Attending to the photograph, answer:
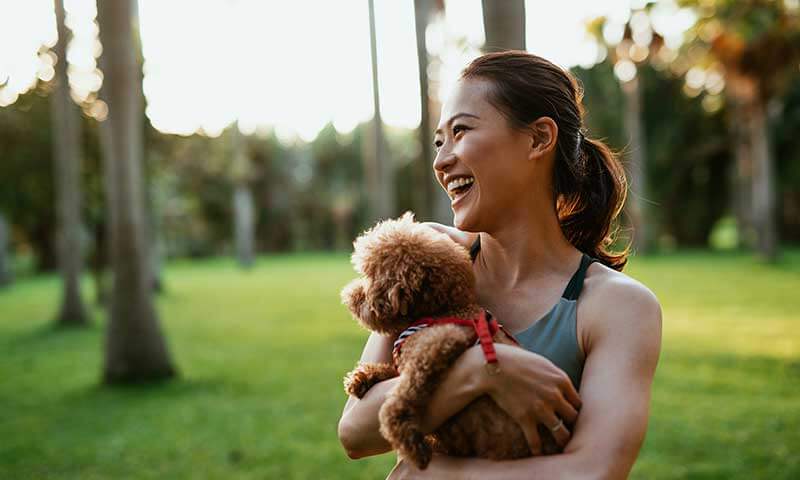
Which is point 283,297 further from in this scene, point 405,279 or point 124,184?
point 405,279

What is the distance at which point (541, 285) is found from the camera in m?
2.23

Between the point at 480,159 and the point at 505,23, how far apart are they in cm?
290

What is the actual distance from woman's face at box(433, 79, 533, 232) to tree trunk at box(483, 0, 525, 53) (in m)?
2.66

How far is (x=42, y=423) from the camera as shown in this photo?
812cm

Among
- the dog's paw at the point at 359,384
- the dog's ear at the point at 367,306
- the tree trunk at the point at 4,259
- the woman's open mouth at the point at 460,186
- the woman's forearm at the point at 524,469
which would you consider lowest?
the tree trunk at the point at 4,259

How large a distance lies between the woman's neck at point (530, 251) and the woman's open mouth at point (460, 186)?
16 cm

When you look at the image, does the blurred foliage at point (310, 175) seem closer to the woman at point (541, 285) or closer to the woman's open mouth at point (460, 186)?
the woman at point (541, 285)

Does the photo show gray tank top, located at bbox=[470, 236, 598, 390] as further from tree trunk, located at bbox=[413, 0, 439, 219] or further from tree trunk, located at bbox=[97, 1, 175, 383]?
tree trunk, located at bbox=[413, 0, 439, 219]

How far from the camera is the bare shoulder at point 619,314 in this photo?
1.96 metres

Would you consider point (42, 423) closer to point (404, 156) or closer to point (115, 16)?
point (115, 16)

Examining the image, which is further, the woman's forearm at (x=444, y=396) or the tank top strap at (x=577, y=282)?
the tank top strap at (x=577, y=282)

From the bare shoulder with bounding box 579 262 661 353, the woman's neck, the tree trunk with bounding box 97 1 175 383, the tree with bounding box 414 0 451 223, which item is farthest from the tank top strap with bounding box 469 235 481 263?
the tree trunk with bounding box 97 1 175 383

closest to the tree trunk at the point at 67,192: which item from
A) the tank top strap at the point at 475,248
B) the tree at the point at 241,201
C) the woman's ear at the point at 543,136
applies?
the tank top strap at the point at 475,248

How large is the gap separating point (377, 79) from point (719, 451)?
14.7 meters
